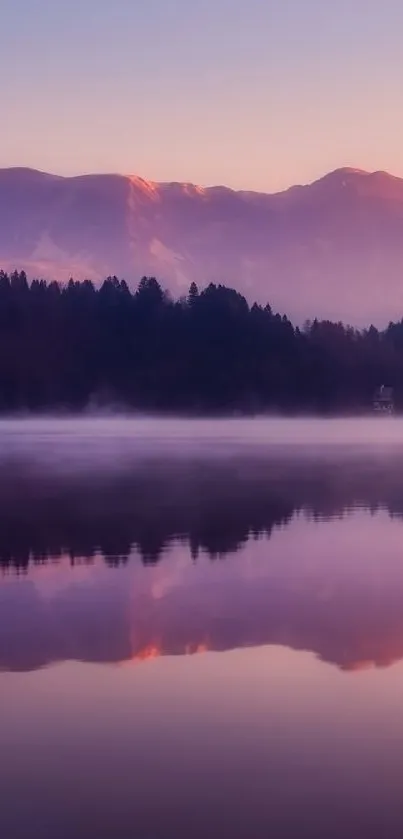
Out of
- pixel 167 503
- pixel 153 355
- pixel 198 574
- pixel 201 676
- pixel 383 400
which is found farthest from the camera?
pixel 383 400

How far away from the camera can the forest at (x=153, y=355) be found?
16412 centimetres

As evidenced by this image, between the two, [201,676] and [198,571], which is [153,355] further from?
[201,676]

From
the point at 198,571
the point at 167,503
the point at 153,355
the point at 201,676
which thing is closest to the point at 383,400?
the point at 153,355

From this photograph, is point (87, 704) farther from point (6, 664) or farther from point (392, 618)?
point (392, 618)

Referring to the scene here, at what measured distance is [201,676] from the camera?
12125mm

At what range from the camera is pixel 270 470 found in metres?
46.4

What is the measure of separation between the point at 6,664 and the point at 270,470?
34.1 m

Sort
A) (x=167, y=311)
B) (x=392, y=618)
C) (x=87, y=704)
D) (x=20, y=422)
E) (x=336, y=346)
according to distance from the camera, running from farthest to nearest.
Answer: (x=336, y=346), (x=167, y=311), (x=20, y=422), (x=392, y=618), (x=87, y=704)

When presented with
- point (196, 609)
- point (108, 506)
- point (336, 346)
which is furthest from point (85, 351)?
point (196, 609)

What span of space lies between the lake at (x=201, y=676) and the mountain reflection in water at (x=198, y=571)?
58 millimetres

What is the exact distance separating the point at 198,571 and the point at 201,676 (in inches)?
297

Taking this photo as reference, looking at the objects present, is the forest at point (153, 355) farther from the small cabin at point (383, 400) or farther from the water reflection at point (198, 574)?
the water reflection at point (198, 574)

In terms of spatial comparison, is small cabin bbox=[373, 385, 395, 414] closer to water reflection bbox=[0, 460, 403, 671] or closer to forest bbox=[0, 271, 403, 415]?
forest bbox=[0, 271, 403, 415]

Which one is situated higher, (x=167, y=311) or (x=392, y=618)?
(x=167, y=311)
